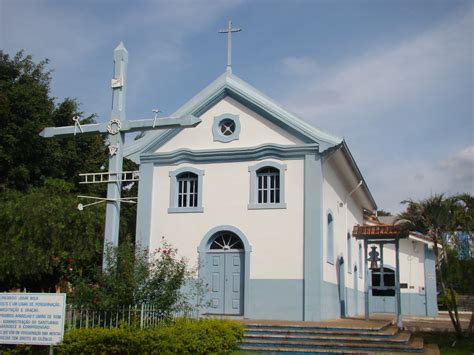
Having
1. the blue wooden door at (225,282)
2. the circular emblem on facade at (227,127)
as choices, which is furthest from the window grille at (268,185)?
the blue wooden door at (225,282)

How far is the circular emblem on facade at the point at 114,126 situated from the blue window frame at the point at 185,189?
532 centimetres

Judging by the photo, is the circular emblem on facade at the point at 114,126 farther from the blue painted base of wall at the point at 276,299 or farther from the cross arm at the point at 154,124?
the blue painted base of wall at the point at 276,299

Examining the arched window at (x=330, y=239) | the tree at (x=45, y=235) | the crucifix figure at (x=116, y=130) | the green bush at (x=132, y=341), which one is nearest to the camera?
the green bush at (x=132, y=341)

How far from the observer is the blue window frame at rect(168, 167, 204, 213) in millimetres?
Answer: 19406

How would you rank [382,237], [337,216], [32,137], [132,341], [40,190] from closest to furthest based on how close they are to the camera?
[132,341] → [382,237] → [337,216] → [40,190] → [32,137]

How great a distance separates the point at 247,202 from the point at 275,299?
125 inches

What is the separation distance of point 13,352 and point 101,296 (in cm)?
194

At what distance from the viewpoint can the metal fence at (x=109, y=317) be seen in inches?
455

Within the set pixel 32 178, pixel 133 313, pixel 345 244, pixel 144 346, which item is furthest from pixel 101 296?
pixel 32 178

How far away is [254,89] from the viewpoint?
767 inches

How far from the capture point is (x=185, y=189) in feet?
64.8

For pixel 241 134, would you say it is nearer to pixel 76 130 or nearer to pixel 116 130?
pixel 116 130

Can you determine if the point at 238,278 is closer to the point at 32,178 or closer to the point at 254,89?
the point at 254,89

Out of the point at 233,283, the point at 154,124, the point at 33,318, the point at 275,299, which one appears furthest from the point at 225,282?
the point at 33,318
